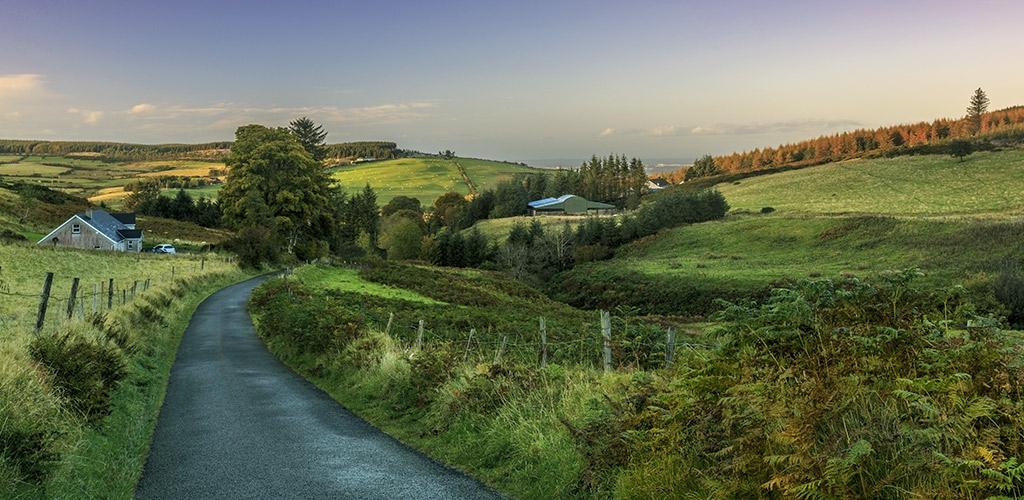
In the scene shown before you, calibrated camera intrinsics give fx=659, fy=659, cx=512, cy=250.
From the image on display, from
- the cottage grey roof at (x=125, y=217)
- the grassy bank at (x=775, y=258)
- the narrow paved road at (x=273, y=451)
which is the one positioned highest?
the narrow paved road at (x=273, y=451)

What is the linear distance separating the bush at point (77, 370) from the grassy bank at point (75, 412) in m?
0.02

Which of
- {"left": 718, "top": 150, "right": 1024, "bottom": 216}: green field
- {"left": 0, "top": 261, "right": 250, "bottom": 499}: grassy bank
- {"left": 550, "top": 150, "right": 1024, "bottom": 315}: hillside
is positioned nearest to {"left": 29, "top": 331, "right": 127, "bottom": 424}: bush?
{"left": 0, "top": 261, "right": 250, "bottom": 499}: grassy bank

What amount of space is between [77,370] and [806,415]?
11631 mm

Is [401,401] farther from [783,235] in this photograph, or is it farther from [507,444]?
[783,235]

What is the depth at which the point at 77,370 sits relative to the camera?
11.3m

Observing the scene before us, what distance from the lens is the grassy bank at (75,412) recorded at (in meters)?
7.50

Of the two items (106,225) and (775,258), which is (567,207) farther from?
(106,225)

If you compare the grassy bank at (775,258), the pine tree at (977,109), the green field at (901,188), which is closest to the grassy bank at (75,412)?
the grassy bank at (775,258)

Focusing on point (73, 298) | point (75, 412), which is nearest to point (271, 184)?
point (73, 298)

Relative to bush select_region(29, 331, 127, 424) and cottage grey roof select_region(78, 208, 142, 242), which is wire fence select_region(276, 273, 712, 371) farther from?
cottage grey roof select_region(78, 208, 142, 242)

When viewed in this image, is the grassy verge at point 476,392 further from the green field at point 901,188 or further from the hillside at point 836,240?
the green field at point 901,188

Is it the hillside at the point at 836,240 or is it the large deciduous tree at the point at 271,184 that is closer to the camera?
the hillside at the point at 836,240

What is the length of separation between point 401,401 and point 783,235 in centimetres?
7677

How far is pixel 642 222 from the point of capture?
101m
